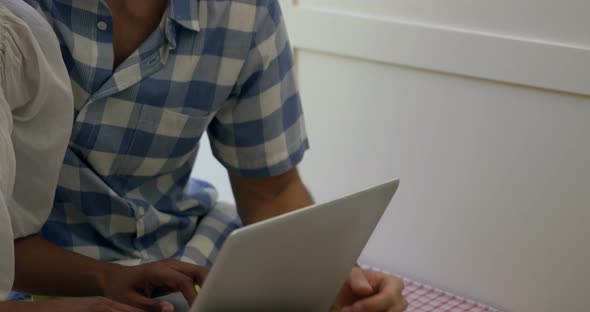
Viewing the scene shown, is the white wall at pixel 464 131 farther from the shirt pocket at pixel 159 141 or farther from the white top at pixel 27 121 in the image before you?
the white top at pixel 27 121

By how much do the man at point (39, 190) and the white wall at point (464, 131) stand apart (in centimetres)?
69

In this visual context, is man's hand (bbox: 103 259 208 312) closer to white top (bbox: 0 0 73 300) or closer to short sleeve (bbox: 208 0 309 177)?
white top (bbox: 0 0 73 300)

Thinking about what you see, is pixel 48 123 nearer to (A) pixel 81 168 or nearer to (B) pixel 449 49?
(A) pixel 81 168

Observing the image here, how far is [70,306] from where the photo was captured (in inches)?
37.1

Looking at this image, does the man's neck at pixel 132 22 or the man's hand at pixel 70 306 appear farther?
the man's neck at pixel 132 22

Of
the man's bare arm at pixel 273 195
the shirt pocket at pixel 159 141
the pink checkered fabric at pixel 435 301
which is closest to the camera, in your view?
the shirt pocket at pixel 159 141

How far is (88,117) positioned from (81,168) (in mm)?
72

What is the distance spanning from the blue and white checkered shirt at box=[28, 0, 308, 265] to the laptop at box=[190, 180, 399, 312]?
312 mm

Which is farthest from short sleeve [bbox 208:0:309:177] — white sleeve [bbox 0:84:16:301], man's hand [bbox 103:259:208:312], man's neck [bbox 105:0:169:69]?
white sleeve [bbox 0:84:16:301]

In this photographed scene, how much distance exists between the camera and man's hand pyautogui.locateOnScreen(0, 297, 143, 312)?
0.92 meters

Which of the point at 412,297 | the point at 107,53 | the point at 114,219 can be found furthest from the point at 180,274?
the point at 412,297

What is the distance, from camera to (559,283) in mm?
1543

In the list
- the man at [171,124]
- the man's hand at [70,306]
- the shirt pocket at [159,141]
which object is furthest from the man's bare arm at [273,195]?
the man's hand at [70,306]

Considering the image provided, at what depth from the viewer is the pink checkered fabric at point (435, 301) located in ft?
5.28
